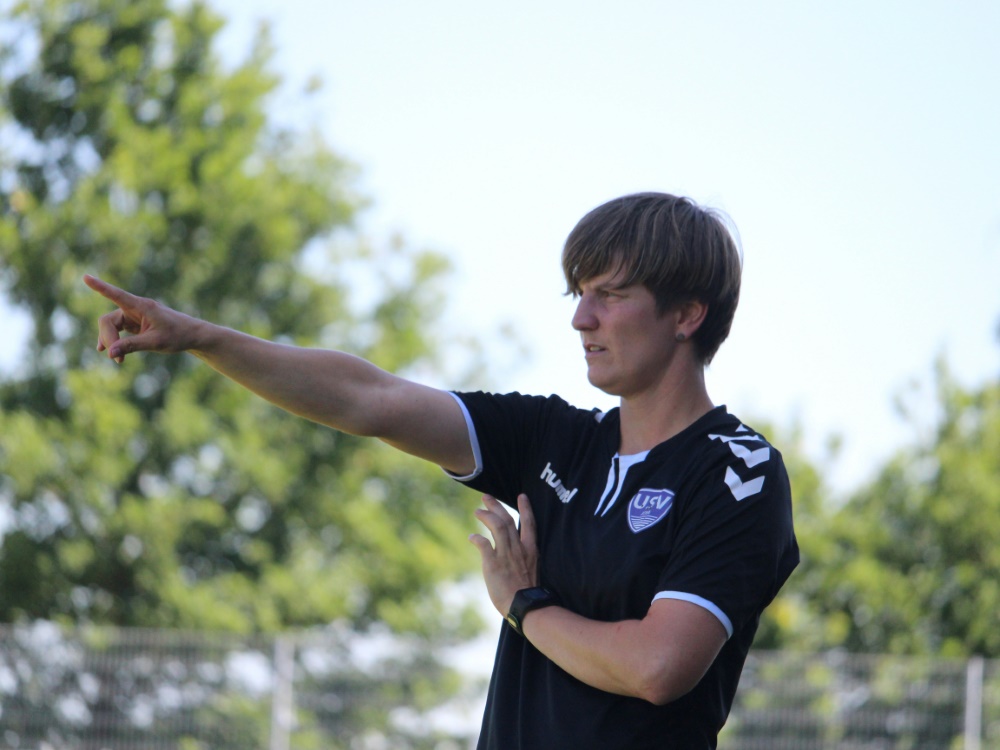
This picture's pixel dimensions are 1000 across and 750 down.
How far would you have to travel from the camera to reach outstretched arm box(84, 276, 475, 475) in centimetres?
227

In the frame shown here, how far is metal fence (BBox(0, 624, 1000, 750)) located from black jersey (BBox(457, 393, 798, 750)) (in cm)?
825

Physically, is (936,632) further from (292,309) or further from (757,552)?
(757,552)

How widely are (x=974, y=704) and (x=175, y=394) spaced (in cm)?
1145

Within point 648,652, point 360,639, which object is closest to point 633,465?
point 648,652

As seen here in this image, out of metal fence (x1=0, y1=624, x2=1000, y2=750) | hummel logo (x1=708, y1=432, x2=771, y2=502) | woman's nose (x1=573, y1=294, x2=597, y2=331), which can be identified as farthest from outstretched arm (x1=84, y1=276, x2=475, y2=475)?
metal fence (x1=0, y1=624, x2=1000, y2=750)

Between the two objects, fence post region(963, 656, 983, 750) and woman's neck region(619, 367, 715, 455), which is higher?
fence post region(963, 656, 983, 750)

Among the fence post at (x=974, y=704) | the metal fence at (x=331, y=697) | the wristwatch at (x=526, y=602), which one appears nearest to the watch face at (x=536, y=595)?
the wristwatch at (x=526, y=602)

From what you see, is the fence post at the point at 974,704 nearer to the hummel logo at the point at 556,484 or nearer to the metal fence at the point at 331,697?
the metal fence at the point at 331,697

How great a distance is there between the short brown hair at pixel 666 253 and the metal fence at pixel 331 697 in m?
8.39

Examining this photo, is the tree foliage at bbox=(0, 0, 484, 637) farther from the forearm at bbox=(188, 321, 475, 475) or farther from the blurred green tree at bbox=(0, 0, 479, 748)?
the forearm at bbox=(188, 321, 475, 475)

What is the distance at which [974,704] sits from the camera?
10.1 m

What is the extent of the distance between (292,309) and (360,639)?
9.44 meters

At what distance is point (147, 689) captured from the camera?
10.3 meters

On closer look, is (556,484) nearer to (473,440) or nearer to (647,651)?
(473,440)
